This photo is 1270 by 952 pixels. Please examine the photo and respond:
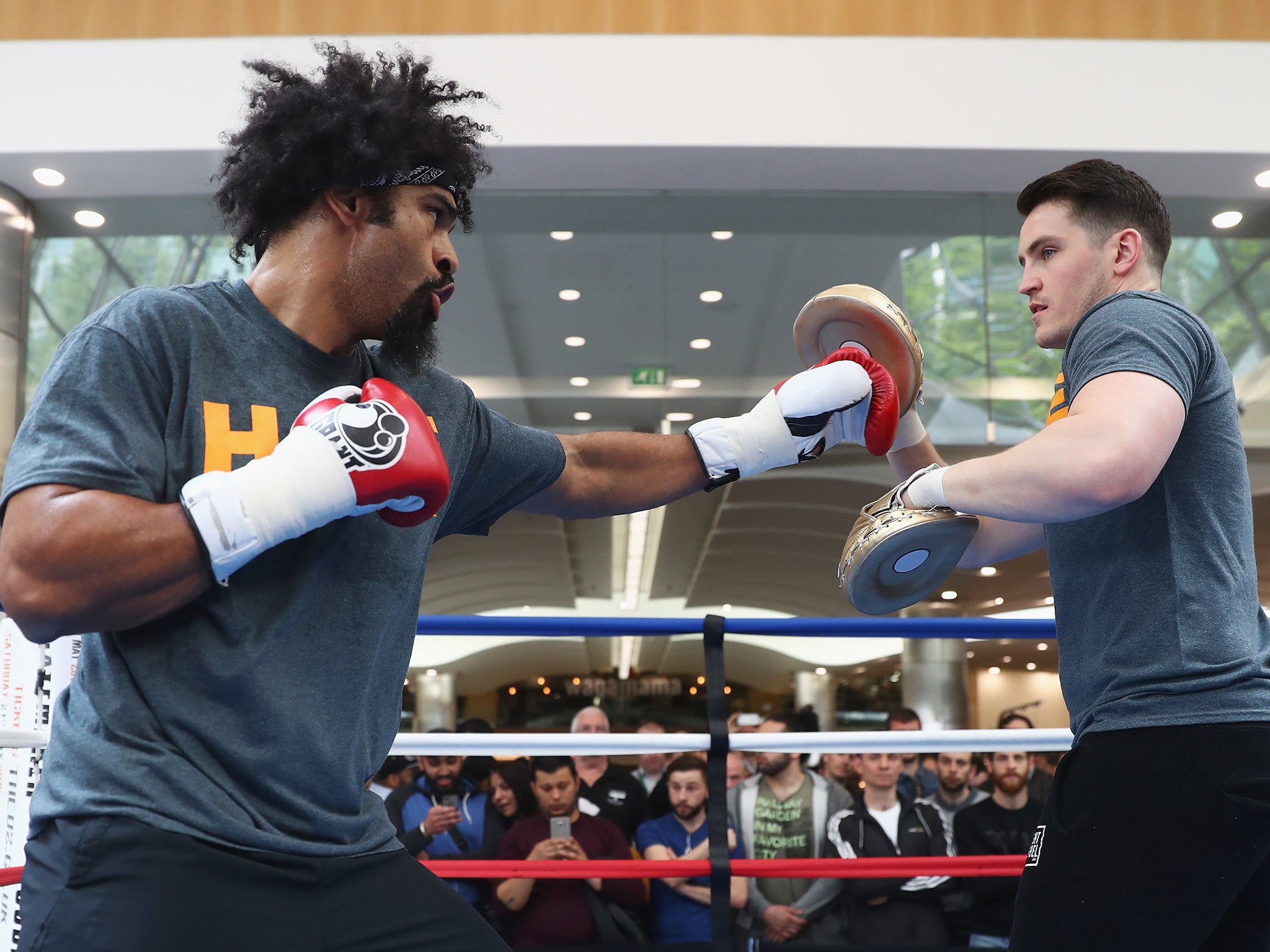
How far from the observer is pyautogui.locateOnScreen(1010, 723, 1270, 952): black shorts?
1137 mm

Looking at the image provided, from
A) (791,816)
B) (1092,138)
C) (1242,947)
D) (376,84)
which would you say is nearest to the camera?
(1242,947)

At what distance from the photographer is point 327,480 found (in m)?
1.05

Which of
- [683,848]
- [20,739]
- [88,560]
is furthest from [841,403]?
[683,848]

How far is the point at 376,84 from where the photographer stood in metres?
1.40

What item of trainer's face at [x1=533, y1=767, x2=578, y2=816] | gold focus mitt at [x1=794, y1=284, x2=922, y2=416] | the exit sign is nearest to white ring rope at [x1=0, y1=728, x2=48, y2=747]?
gold focus mitt at [x1=794, y1=284, x2=922, y2=416]

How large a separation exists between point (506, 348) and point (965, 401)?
2.13 meters

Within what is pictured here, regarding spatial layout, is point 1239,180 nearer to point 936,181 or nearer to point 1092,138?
point 1092,138

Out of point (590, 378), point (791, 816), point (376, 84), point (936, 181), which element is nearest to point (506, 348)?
point (590, 378)

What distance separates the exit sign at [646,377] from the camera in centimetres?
511

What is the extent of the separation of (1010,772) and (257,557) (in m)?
3.23

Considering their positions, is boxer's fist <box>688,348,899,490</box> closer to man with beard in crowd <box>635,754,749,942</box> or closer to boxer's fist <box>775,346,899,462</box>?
boxer's fist <box>775,346,899,462</box>

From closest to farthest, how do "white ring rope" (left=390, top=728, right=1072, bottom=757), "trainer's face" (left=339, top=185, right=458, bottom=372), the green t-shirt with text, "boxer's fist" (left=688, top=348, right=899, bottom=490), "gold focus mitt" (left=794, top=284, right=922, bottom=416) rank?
"trainer's face" (left=339, top=185, right=458, bottom=372) → "boxer's fist" (left=688, top=348, right=899, bottom=490) → "gold focus mitt" (left=794, top=284, right=922, bottom=416) → "white ring rope" (left=390, top=728, right=1072, bottom=757) → the green t-shirt with text

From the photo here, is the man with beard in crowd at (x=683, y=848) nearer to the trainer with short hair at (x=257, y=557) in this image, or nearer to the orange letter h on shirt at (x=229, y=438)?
the trainer with short hair at (x=257, y=557)

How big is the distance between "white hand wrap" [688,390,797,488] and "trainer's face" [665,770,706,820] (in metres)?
1.88
